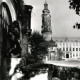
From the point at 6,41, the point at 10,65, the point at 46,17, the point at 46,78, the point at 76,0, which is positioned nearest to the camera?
the point at 46,78

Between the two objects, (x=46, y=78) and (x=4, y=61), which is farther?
(x=4, y=61)

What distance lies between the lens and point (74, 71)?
49.5 feet

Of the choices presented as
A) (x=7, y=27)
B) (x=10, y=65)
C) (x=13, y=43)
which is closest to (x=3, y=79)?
(x=10, y=65)

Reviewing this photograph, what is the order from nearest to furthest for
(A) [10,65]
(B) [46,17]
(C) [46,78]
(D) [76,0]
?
Result: (C) [46,78]
(A) [10,65]
(D) [76,0]
(B) [46,17]

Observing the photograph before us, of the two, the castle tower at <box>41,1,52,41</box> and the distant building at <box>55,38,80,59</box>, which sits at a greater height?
the castle tower at <box>41,1,52,41</box>

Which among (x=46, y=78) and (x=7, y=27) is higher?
(x=7, y=27)

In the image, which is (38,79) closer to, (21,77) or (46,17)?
(21,77)

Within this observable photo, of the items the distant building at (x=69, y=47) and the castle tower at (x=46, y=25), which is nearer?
the castle tower at (x=46, y=25)

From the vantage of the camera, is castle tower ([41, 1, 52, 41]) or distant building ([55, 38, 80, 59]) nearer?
castle tower ([41, 1, 52, 41])

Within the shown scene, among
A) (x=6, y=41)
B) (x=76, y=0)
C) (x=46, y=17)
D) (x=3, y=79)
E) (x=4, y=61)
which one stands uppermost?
(x=46, y=17)

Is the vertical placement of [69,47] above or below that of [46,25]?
below

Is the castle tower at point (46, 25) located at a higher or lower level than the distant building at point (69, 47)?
higher

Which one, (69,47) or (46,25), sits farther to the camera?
(69,47)

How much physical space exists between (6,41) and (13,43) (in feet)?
2.72
